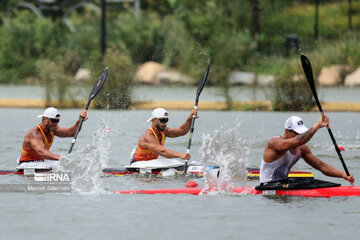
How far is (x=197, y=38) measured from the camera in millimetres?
49906

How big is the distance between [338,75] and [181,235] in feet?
114

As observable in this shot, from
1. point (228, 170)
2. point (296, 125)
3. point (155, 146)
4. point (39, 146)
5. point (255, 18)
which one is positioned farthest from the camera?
point (255, 18)

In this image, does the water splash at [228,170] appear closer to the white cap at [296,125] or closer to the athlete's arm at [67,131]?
the white cap at [296,125]

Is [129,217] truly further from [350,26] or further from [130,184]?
[350,26]

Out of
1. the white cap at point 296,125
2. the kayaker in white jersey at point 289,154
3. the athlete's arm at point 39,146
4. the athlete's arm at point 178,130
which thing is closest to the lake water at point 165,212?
the kayaker in white jersey at point 289,154

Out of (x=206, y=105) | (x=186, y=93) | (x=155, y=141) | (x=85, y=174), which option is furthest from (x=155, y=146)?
(x=186, y=93)

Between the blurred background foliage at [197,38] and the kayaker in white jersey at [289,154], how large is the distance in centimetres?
1935

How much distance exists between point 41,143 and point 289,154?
501 cm

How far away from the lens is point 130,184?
15.9 m

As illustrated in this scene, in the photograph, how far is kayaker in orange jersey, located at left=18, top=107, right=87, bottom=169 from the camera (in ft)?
52.6

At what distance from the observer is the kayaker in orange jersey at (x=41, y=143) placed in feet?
52.6

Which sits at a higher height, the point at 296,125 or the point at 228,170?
the point at 296,125

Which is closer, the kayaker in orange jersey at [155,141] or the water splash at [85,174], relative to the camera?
the water splash at [85,174]

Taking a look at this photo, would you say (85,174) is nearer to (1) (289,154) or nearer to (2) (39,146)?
(2) (39,146)
